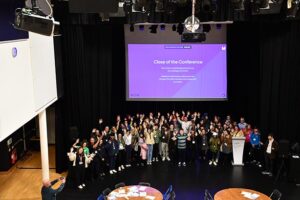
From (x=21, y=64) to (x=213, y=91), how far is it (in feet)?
23.1

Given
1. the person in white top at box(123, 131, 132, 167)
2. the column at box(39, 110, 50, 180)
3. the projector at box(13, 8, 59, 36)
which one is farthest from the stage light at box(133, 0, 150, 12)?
the person in white top at box(123, 131, 132, 167)

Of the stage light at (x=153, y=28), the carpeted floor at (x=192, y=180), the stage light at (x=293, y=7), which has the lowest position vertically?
the carpeted floor at (x=192, y=180)

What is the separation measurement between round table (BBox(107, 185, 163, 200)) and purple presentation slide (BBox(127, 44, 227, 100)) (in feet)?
17.6

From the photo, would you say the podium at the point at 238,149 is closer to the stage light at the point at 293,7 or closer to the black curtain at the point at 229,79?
the black curtain at the point at 229,79

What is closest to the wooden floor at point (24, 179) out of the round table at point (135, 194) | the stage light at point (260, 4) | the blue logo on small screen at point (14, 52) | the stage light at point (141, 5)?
the round table at point (135, 194)

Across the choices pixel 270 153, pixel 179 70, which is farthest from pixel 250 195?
pixel 179 70

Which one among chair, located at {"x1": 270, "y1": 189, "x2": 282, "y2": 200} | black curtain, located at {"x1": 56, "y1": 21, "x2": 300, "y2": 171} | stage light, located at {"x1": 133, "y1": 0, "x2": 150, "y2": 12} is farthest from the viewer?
black curtain, located at {"x1": 56, "y1": 21, "x2": 300, "y2": 171}

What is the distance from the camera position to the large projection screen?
1306cm

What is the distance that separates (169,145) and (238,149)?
2.20 m

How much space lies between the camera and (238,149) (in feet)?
38.4

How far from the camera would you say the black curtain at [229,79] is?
470 inches

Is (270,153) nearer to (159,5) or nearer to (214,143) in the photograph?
(214,143)

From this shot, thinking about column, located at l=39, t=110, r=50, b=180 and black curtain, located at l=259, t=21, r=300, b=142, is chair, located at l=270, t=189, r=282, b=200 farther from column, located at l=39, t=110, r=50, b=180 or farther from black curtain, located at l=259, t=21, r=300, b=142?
column, located at l=39, t=110, r=50, b=180

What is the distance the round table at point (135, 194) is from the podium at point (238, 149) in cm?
419
